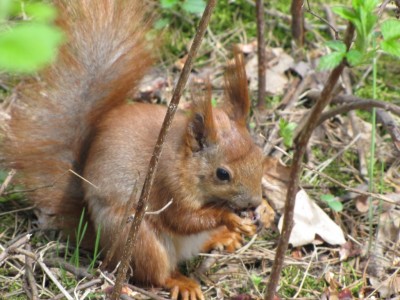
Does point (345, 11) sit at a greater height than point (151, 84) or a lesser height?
greater

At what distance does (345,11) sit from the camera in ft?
4.46

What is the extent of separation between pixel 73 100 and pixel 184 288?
95cm

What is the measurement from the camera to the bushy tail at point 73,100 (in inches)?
98.8

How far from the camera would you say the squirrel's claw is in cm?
242

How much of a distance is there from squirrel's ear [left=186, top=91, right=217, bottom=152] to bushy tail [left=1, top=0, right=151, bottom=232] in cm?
38

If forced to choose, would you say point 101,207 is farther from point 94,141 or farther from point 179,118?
point 179,118

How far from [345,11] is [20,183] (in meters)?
1.76

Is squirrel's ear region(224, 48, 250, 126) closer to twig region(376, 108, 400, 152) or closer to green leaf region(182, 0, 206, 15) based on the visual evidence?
twig region(376, 108, 400, 152)

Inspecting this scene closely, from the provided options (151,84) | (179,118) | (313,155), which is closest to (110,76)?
(179,118)

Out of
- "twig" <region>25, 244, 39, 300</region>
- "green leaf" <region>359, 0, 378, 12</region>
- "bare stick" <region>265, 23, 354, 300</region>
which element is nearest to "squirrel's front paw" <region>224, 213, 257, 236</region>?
"bare stick" <region>265, 23, 354, 300</region>

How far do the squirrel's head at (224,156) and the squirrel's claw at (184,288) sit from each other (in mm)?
372

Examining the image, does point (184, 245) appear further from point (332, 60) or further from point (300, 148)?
point (332, 60)

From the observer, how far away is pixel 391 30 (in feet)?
4.57

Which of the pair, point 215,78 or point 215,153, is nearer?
point 215,153
